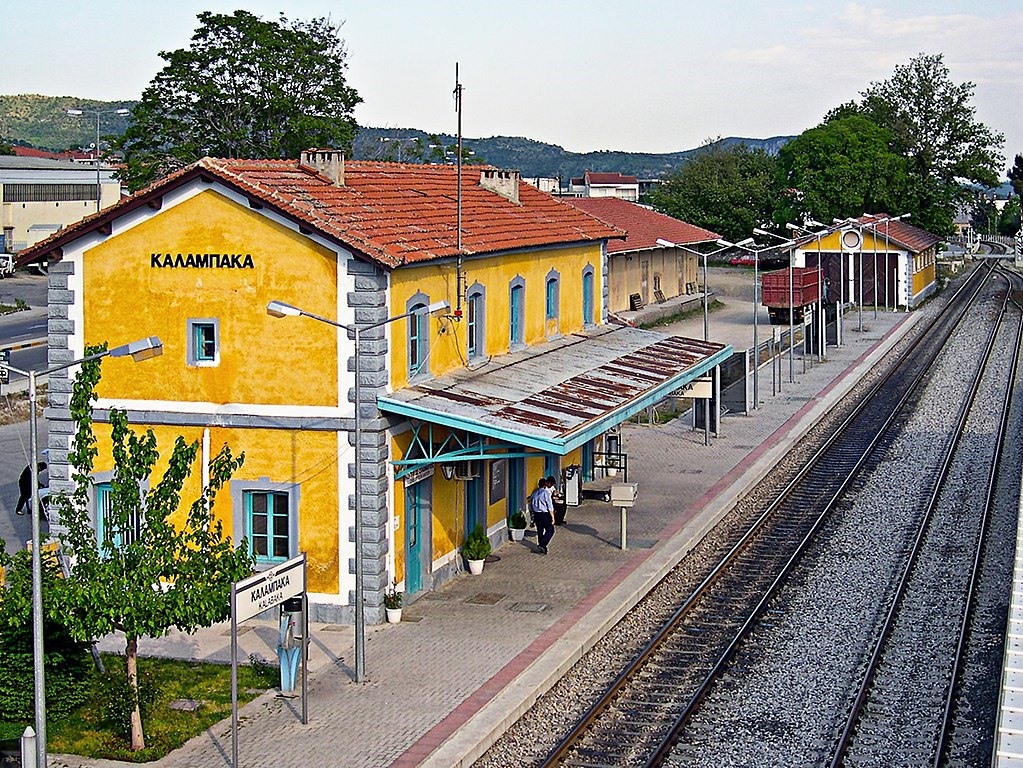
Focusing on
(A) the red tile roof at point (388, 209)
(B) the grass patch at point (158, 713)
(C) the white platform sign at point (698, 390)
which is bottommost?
(B) the grass patch at point (158, 713)

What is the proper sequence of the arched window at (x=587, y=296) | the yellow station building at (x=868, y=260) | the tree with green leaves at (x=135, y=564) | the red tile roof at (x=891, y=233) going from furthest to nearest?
the yellow station building at (x=868, y=260) < the red tile roof at (x=891, y=233) < the arched window at (x=587, y=296) < the tree with green leaves at (x=135, y=564)

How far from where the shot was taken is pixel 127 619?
14.8 m

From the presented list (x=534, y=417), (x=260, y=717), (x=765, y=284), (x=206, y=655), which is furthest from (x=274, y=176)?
(x=765, y=284)

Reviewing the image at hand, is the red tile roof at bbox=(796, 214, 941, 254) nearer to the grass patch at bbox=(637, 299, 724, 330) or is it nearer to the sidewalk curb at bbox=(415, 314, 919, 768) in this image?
the grass patch at bbox=(637, 299, 724, 330)

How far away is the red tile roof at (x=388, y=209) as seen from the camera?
20.1 metres

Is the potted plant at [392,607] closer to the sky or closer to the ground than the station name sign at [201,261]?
closer to the ground

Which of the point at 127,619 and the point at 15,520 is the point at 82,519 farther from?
the point at 15,520

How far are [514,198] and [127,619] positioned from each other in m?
16.3

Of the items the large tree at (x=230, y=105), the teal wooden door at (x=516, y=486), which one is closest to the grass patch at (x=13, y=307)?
the large tree at (x=230, y=105)

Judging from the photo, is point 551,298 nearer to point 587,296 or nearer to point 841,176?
point 587,296

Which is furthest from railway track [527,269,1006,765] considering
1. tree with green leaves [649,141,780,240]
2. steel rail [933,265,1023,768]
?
tree with green leaves [649,141,780,240]

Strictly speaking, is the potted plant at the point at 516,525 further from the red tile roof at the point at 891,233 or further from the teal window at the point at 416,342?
the red tile roof at the point at 891,233

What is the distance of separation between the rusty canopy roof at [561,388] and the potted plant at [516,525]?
2.67 metres

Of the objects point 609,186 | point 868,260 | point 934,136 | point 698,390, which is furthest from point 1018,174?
point 698,390
